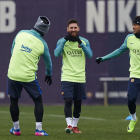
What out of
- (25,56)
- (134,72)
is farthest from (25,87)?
(134,72)

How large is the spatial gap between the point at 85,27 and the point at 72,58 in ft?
27.4

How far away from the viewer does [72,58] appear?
8195 millimetres

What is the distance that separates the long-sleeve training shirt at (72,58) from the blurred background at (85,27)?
8108mm

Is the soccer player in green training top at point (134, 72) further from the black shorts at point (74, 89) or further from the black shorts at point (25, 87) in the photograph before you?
the black shorts at point (25, 87)

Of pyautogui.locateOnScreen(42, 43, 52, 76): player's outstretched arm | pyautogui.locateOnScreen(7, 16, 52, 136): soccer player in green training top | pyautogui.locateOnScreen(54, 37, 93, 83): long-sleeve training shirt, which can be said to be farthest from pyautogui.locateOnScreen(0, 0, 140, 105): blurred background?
pyautogui.locateOnScreen(7, 16, 52, 136): soccer player in green training top

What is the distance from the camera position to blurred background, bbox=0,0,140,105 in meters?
16.4

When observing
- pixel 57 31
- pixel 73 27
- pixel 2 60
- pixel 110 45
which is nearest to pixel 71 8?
pixel 57 31

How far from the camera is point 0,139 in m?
6.80

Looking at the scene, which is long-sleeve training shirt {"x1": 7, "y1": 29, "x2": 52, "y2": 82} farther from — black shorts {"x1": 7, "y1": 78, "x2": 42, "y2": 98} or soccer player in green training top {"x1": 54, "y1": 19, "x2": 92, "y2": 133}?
soccer player in green training top {"x1": 54, "y1": 19, "x2": 92, "y2": 133}

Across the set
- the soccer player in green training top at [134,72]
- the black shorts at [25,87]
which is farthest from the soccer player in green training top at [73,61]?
the black shorts at [25,87]

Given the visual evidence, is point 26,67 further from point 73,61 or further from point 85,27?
point 85,27

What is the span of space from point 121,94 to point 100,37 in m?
2.34

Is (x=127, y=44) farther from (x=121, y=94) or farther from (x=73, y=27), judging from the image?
(x=121, y=94)

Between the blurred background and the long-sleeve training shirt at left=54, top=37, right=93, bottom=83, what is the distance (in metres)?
8.11
